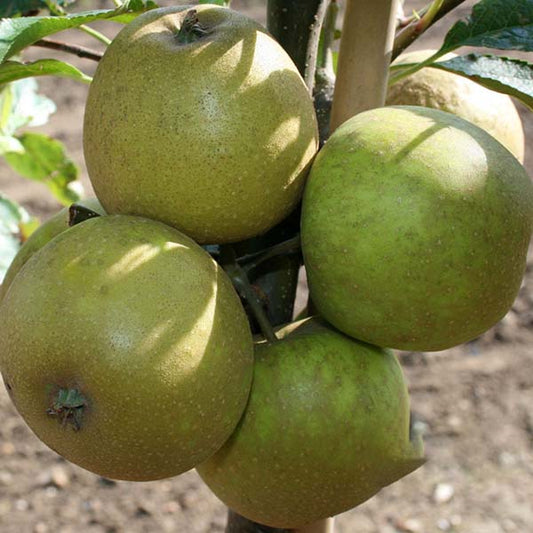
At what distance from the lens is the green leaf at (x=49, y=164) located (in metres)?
1.70

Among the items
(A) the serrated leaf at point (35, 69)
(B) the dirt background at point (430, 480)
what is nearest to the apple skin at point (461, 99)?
(A) the serrated leaf at point (35, 69)

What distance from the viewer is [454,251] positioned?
819 mm

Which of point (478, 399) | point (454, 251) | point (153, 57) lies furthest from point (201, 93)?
point (478, 399)

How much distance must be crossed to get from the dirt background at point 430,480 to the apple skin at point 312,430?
1496mm

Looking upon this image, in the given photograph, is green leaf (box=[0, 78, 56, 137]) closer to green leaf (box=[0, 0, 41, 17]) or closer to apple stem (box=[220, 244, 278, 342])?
green leaf (box=[0, 0, 41, 17])

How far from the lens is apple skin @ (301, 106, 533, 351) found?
32.2 inches

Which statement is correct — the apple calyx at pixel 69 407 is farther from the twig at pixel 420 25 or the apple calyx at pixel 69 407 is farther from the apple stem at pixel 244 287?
the twig at pixel 420 25

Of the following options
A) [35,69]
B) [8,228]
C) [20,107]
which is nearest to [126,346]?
[35,69]

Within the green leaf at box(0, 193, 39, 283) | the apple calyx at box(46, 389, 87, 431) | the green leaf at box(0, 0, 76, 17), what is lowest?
the green leaf at box(0, 193, 39, 283)

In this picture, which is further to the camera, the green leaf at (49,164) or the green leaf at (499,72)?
the green leaf at (49,164)

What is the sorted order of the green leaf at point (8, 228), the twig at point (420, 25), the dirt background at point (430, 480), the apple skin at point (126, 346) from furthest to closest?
the dirt background at point (430, 480) → the green leaf at point (8, 228) → the twig at point (420, 25) → the apple skin at point (126, 346)

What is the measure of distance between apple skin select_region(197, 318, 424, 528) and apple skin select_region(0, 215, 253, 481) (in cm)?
8

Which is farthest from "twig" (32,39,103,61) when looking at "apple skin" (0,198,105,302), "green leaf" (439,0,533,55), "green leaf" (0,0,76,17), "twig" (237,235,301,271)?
"green leaf" (439,0,533,55)

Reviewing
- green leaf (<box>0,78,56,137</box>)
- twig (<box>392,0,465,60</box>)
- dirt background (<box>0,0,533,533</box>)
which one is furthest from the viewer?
dirt background (<box>0,0,533,533</box>)
